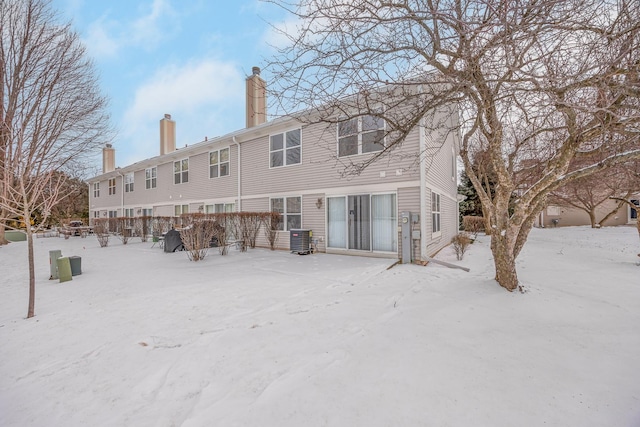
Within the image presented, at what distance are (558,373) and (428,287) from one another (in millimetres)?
2830

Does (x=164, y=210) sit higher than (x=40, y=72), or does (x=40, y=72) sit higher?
(x=40, y=72)

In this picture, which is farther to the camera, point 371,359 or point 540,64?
point 540,64

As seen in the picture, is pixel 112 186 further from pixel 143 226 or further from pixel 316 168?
pixel 316 168

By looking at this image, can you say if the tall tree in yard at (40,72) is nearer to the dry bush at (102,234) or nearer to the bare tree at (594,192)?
the dry bush at (102,234)

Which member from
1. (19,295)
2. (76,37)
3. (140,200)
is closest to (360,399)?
(19,295)

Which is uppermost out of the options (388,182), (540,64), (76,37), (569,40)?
(76,37)

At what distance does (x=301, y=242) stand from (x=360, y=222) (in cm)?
214

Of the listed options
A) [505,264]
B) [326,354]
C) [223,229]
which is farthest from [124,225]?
[505,264]

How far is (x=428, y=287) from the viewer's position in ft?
17.6

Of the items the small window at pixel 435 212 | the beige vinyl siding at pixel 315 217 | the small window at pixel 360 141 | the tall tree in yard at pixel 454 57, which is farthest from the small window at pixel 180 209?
the tall tree in yard at pixel 454 57

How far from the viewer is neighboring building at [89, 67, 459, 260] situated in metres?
8.02

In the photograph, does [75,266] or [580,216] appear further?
[580,216]

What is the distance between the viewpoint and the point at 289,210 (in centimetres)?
1084

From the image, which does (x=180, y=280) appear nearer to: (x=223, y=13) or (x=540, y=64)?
(x=223, y=13)
